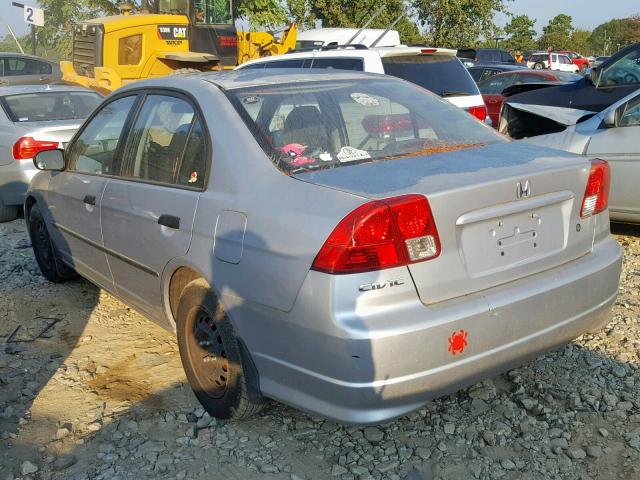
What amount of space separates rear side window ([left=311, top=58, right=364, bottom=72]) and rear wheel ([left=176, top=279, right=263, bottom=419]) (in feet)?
14.5

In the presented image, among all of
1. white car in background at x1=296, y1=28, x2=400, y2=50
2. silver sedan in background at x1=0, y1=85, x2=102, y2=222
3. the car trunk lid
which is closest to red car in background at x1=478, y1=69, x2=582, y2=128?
white car in background at x1=296, y1=28, x2=400, y2=50

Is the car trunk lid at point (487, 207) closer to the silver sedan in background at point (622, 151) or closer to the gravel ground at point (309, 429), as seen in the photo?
the gravel ground at point (309, 429)

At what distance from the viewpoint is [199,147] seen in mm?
3330

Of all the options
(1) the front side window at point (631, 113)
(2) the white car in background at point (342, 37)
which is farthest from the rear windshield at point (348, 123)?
(2) the white car in background at point (342, 37)

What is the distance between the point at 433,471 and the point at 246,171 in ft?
4.99

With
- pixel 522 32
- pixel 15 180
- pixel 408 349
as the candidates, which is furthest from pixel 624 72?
pixel 522 32

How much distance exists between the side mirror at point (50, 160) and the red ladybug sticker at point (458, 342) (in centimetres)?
325

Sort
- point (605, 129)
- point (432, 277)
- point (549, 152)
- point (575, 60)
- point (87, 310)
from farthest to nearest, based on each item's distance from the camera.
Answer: point (575, 60)
point (605, 129)
point (87, 310)
point (549, 152)
point (432, 277)

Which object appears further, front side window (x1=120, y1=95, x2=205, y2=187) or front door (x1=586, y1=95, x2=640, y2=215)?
front door (x1=586, y1=95, x2=640, y2=215)

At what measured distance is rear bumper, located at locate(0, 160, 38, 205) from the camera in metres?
7.53

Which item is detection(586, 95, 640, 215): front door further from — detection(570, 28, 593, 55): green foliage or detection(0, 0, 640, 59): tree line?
detection(570, 28, 593, 55): green foliage

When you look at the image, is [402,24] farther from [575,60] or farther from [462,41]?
[575,60]

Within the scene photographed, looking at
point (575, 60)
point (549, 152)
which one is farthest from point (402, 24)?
point (549, 152)

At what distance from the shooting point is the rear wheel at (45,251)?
5356 mm
